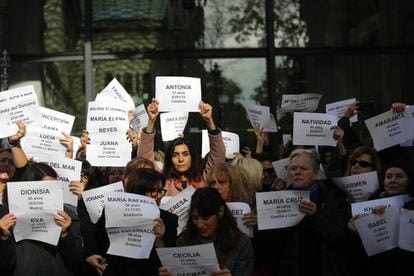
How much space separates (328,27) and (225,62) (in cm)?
164

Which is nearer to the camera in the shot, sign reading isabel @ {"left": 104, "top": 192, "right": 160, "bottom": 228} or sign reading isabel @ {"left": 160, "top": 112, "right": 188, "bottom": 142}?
→ sign reading isabel @ {"left": 104, "top": 192, "right": 160, "bottom": 228}

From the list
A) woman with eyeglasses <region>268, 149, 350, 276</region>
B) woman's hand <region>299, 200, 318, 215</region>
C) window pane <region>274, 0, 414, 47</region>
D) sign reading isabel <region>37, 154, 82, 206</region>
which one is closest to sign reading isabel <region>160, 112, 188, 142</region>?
sign reading isabel <region>37, 154, 82, 206</region>

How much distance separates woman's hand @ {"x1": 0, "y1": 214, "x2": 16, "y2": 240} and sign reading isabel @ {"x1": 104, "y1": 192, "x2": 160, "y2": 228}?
687 mm

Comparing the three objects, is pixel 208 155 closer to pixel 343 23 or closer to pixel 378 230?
pixel 378 230

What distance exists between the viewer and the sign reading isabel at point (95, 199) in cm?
612

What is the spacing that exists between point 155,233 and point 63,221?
0.79 m

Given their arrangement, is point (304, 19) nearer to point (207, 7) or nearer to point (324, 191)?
point (207, 7)

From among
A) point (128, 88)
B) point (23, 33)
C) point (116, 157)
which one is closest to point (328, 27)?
point (128, 88)

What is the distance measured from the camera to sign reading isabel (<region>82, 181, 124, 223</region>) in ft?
20.1

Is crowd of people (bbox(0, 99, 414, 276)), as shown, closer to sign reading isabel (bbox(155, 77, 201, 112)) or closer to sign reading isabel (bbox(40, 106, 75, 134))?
sign reading isabel (bbox(155, 77, 201, 112))

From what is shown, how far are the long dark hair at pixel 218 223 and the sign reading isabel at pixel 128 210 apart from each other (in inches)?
10.0

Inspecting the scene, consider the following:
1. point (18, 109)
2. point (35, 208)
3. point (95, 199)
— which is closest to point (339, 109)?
point (95, 199)

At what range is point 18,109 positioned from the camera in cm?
688

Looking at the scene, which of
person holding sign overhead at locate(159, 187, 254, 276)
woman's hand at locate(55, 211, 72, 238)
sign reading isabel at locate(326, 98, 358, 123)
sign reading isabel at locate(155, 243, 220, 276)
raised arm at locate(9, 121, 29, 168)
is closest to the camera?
sign reading isabel at locate(155, 243, 220, 276)
